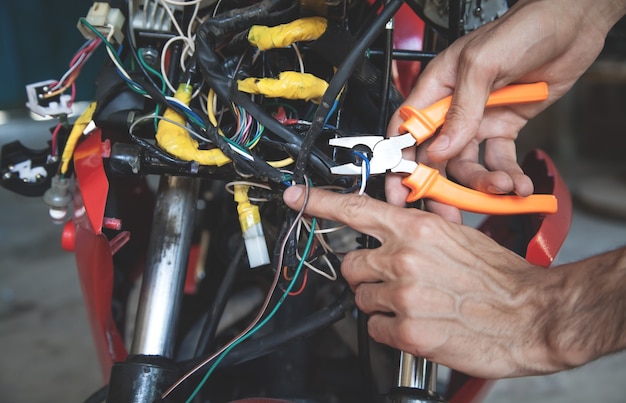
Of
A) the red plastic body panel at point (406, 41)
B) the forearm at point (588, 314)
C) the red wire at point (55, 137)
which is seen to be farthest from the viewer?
the red plastic body panel at point (406, 41)

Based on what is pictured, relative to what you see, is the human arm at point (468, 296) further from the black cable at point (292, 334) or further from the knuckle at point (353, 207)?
the black cable at point (292, 334)

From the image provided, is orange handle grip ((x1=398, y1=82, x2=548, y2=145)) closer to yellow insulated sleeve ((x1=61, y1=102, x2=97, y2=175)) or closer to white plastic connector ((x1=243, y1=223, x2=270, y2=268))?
white plastic connector ((x1=243, y1=223, x2=270, y2=268))

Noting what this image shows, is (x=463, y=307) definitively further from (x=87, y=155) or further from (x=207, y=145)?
(x=87, y=155)

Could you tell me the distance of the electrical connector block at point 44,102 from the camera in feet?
2.30

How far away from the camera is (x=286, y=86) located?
52 centimetres

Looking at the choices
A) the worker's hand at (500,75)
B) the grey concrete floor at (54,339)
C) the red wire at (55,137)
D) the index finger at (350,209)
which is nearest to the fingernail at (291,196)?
the index finger at (350,209)

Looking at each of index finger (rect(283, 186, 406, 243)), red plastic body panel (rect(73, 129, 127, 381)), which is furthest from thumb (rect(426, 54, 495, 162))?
red plastic body panel (rect(73, 129, 127, 381))

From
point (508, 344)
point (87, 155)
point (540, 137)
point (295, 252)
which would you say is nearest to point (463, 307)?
point (508, 344)

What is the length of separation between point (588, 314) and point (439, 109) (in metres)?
0.26

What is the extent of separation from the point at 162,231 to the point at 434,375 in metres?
0.34

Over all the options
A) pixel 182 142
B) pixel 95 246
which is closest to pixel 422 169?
pixel 182 142

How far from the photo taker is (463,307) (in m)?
0.53

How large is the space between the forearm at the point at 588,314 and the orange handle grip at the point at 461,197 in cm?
11

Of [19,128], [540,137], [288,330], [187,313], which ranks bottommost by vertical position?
[19,128]
